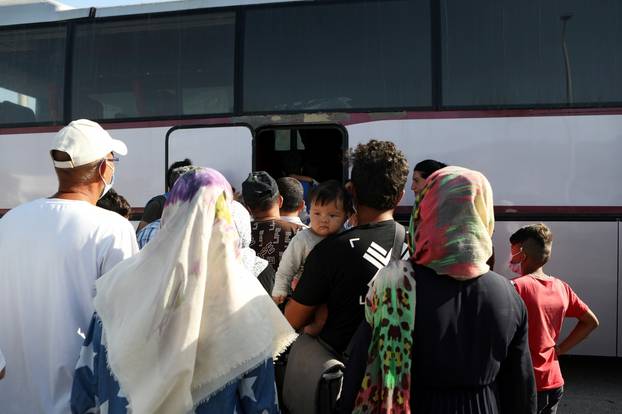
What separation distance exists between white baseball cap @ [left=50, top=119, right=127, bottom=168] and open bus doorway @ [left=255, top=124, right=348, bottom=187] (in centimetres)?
348

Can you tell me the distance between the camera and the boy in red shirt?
2936mm

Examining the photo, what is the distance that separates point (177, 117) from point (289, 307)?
393 centimetres

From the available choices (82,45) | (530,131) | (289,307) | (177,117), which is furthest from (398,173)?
(82,45)

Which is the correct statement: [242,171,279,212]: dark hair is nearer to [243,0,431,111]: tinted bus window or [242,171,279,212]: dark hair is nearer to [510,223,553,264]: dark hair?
[510,223,553,264]: dark hair

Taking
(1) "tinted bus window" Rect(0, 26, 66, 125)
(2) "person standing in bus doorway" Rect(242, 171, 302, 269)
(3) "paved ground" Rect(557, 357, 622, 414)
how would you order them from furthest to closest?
1. (1) "tinted bus window" Rect(0, 26, 66, 125)
2. (3) "paved ground" Rect(557, 357, 622, 414)
3. (2) "person standing in bus doorway" Rect(242, 171, 302, 269)

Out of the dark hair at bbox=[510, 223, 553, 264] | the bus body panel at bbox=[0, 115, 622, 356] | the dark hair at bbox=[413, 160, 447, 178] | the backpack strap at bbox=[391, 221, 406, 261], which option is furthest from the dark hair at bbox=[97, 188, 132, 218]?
the dark hair at bbox=[510, 223, 553, 264]

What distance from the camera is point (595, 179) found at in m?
5.02

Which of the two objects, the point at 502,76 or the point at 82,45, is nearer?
the point at 502,76

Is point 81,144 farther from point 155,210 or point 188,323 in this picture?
point 155,210

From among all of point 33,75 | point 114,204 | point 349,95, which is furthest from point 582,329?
point 33,75

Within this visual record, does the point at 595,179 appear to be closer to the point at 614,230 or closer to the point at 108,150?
the point at 614,230

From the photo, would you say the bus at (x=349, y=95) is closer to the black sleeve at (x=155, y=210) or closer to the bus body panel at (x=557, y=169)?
the bus body panel at (x=557, y=169)

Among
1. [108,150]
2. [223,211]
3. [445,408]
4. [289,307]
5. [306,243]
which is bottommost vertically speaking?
[445,408]

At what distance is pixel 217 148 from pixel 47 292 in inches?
146
